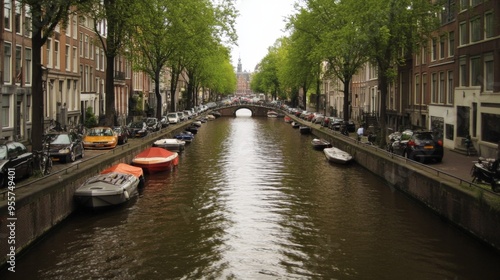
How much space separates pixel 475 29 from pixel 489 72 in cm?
337

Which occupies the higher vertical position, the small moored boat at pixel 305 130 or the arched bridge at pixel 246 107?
the arched bridge at pixel 246 107

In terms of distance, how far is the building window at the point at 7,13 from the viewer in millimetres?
32719

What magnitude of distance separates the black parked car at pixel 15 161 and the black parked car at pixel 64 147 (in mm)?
3799

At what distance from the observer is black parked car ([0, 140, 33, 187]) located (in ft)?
58.6

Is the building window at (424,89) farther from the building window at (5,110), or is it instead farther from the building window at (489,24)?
the building window at (5,110)

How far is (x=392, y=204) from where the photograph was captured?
22.4m

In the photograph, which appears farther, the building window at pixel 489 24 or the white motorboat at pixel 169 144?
the white motorboat at pixel 169 144

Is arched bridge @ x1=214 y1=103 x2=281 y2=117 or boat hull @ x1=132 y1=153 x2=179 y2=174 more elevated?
arched bridge @ x1=214 y1=103 x2=281 y2=117

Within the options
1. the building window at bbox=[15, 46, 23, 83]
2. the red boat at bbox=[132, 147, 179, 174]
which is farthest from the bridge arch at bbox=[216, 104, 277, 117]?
the red boat at bbox=[132, 147, 179, 174]

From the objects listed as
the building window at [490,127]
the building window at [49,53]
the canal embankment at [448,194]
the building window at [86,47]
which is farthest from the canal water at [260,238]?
the building window at [86,47]

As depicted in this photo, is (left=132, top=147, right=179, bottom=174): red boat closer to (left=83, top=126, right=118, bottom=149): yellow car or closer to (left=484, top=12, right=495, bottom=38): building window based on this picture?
(left=83, top=126, right=118, bottom=149): yellow car

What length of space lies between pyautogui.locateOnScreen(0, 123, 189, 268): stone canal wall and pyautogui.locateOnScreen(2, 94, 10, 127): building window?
12.6m

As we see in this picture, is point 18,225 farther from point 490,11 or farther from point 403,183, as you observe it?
point 490,11

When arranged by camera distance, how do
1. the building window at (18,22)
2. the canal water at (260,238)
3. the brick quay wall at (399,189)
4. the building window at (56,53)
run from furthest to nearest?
the building window at (56,53)
the building window at (18,22)
the brick quay wall at (399,189)
the canal water at (260,238)
